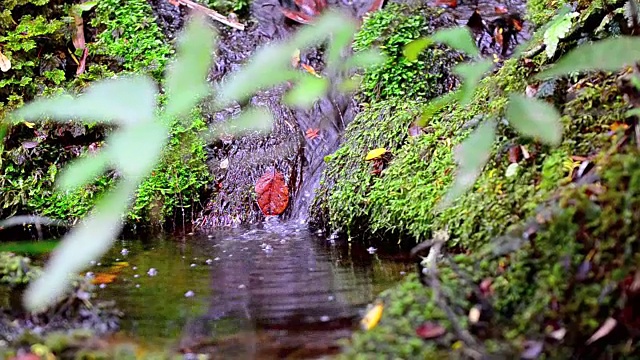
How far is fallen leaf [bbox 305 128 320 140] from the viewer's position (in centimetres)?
520

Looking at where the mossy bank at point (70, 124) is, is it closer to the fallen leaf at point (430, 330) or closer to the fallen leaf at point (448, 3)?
the fallen leaf at point (448, 3)

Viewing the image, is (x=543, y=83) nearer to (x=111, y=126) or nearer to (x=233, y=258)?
(x=233, y=258)

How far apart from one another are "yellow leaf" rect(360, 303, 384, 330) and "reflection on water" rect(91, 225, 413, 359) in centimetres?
14

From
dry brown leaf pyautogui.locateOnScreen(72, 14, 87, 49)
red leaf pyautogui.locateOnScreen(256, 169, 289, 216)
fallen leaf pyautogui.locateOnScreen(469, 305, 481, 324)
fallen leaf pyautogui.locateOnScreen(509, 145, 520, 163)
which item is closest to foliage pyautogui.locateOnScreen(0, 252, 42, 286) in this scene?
fallen leaf pyautogui.locateOnScreen(469, 305, 481, 324)

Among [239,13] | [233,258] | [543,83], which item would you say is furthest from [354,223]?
[239,13]

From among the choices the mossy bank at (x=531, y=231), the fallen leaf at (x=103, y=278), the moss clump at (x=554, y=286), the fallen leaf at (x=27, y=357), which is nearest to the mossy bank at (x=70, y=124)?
the fallen leaf at (x=103, y=278)

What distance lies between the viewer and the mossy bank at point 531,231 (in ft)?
5.63

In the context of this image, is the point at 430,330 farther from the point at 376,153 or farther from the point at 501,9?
the point at 501,9

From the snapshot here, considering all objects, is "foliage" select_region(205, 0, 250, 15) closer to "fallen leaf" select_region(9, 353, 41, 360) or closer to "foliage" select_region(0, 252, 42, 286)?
"foliage" select_region(0, 252, 42, 286)

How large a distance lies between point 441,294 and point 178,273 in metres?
1.70

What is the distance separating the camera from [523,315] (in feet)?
5.79

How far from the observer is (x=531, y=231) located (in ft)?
6.36

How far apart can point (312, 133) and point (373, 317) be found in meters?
3.46

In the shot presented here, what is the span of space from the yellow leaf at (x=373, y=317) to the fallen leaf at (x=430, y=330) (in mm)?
151
